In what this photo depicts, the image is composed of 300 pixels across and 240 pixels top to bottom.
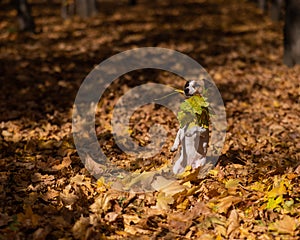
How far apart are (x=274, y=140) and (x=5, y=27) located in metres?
10.1

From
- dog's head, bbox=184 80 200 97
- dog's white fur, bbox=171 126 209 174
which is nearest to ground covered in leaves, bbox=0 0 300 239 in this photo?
dog's white fur, bbox=171 126 209 174

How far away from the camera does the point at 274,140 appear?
214 inches

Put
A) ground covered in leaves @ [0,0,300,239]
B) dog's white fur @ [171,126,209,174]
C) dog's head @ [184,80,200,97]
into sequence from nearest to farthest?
ground covered in leaves @ [0,0,300,239] < dog's head @ [184,80,200,97] < dog's white fur @ [171,126,209,174]

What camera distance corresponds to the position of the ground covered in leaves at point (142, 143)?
3.40m

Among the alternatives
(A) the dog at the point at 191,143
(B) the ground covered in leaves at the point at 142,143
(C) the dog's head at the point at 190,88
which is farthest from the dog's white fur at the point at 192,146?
(C) the dog's head at the point at 190,88

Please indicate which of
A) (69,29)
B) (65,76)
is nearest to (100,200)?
(65,76)

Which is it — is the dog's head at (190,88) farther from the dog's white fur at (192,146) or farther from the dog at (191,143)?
the dog's white fur at (192,146)

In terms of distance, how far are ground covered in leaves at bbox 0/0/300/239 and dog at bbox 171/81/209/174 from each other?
209 millimetres

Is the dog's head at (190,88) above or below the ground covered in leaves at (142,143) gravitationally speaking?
above

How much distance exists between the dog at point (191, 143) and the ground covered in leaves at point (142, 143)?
0.69 feet

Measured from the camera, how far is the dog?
3725 mm

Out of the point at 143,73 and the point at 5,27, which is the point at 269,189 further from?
the point at 5,27

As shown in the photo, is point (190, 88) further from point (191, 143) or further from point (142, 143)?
point (142, 143)

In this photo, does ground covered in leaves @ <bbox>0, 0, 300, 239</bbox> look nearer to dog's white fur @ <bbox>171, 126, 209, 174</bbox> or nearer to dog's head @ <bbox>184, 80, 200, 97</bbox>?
dog's white fur @ <bbox>171, 126, 209, 174</bbox>
